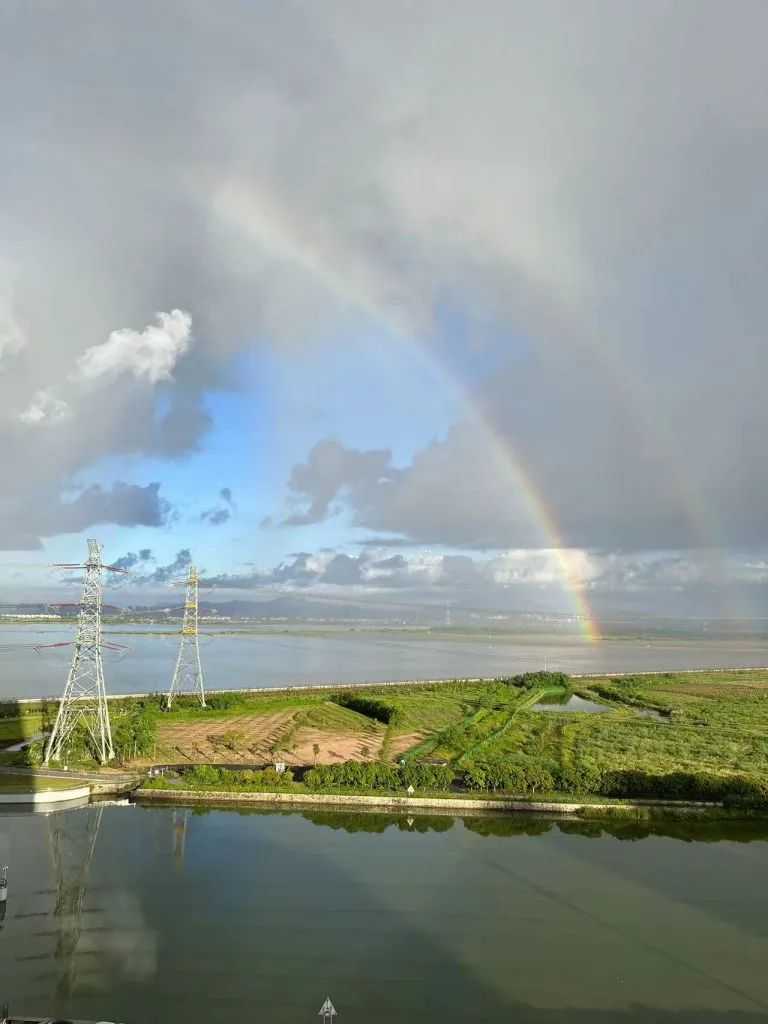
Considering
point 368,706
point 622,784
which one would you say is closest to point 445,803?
point 622,784

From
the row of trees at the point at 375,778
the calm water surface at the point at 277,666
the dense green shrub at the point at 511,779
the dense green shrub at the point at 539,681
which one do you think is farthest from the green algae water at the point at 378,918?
the dense green shrub at the point at 539,681

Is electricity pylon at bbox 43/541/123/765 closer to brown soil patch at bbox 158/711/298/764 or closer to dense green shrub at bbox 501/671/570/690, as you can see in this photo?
brown soil patch at bbox 158/711/298/764

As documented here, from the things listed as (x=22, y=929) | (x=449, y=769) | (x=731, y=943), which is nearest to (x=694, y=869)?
(x=731, y=943)

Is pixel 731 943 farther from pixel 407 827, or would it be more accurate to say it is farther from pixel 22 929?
pixel 22 929

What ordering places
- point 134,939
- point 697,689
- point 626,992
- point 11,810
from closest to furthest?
point 626,992
point 134,939
point 11,810
point 697,689

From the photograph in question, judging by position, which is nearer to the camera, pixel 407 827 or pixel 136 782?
pixel 407 827
